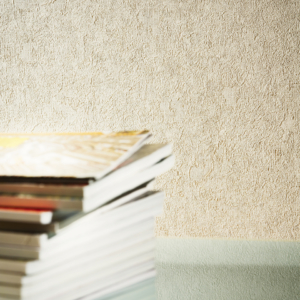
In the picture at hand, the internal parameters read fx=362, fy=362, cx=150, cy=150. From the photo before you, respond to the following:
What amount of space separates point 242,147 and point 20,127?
0.52 metres

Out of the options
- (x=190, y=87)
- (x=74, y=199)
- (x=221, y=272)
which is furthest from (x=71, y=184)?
(x=190, y=87)

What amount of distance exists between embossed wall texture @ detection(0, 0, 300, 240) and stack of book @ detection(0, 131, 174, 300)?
41 centimetres

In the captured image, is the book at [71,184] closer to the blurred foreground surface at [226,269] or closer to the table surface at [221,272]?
the table surface at [221,272]

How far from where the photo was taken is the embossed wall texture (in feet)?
2.47

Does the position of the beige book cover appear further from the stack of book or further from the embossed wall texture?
the embossed wall texture

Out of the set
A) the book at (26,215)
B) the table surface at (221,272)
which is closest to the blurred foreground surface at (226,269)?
the table surface at (221,272)

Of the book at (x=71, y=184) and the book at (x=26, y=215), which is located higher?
the book at (x=71, y=184)

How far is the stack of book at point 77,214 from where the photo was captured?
26 centimetres

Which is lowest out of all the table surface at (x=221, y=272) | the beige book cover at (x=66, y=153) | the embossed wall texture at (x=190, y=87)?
the table surface at (x=221, y=272)

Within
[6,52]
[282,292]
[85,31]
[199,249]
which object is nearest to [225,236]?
[199,249]

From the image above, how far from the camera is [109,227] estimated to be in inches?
12.9

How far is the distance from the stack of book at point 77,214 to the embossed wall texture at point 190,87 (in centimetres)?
41

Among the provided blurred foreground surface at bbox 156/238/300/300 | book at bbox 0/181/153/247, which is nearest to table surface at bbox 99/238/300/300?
blurred foreground surface at bbox 156/238/300/300

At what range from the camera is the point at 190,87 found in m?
0.78
